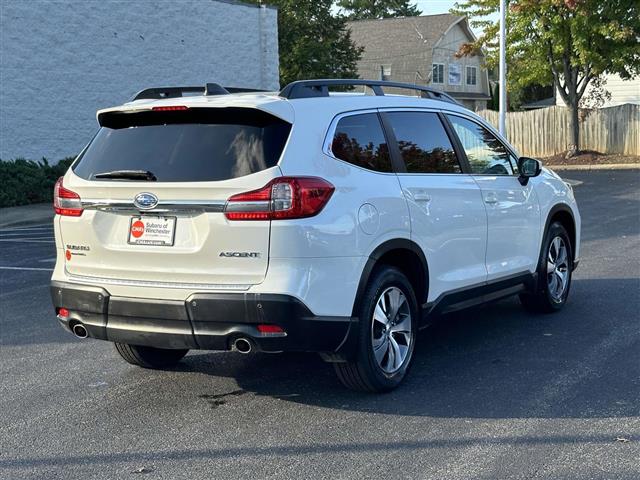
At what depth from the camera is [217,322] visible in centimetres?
501

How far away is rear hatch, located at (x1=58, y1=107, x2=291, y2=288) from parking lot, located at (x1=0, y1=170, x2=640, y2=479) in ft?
2.97

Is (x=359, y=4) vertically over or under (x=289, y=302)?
over

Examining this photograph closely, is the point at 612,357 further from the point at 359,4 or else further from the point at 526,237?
the point at 359,4

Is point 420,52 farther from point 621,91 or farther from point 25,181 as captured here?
point 25,181

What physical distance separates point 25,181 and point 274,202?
1782 centimetres

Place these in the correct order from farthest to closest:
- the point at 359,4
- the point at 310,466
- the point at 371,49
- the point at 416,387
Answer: the point at 359,4
the point at 371,49
the point at 416,387
the point at 310,466

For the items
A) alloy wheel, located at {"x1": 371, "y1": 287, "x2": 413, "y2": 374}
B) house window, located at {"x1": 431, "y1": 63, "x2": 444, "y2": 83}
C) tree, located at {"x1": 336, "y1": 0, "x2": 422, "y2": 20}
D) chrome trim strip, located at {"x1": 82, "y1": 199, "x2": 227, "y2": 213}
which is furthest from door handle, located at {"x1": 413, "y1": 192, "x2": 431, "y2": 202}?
tree, located at {"x1": 336, "y1": 0, "x2": 422, "y2": 20}

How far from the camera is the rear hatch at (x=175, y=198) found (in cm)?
500

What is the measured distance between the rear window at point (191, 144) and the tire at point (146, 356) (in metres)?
1.41

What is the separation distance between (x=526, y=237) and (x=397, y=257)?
1971mm

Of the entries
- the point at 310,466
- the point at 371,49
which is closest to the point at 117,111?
the point at 310,466

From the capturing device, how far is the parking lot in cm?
450

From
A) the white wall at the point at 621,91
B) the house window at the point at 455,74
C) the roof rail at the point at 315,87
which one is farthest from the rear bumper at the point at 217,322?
the house window at the point at 455,74

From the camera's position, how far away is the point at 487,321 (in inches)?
306
